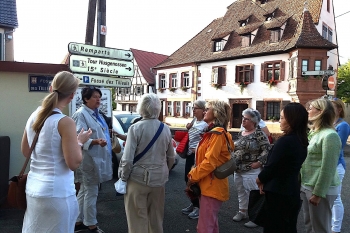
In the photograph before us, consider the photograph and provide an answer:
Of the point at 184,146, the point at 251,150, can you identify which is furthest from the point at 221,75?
the point at 251,150

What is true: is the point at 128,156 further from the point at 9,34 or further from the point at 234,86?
the point at 234,86

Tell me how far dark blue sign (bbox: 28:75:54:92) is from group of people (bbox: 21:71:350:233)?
1.37 meters

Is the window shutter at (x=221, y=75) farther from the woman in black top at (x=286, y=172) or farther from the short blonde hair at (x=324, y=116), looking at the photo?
the woman in black top at (x=286, y=172)

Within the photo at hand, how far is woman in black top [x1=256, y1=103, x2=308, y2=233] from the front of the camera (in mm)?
2754

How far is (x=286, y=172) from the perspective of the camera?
9.18 feet


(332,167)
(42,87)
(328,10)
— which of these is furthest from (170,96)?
(332,167)

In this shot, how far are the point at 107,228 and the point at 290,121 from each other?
9.27 ft

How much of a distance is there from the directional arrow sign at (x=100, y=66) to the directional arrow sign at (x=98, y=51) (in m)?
0.07

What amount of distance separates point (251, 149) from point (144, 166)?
1.73 metres

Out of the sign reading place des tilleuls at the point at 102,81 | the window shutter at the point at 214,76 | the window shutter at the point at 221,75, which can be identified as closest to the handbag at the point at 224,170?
the sign reading place des tilleuls at the point at 102,81

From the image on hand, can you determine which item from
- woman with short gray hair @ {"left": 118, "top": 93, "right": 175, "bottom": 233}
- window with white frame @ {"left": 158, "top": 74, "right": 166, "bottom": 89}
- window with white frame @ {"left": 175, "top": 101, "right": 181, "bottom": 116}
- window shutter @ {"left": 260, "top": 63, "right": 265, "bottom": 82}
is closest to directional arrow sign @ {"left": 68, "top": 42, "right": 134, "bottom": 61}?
woman with short gray hair @ {"left": 118, "top": 93, "right": 175, "bottom": 233}

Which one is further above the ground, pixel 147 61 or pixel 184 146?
pixel 147 61

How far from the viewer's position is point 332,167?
118 inches

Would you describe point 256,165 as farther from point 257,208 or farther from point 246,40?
point 246,40
